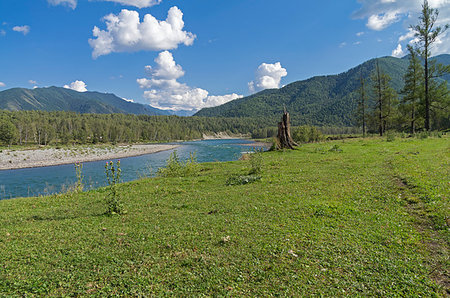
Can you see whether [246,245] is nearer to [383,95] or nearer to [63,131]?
[383,95]

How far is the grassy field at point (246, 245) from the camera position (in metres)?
4.35

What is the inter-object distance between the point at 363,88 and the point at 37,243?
6073 centimetres

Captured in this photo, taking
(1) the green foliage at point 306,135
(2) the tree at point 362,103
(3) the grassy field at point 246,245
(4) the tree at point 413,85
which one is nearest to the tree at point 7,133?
(1) the green foliage at point 306,135

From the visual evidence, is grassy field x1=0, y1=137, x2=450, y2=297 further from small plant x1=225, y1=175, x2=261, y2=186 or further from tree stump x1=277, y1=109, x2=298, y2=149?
tree stump x1=277, y1=109, x2=298, y2=149

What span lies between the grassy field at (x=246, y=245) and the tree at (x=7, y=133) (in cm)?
11880

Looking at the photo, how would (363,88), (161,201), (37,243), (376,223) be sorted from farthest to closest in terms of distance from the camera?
(363,88) → (161,201) → (376,223) → (37,243)

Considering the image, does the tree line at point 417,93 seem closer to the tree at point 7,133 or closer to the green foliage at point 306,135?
the green foliage at point 306,135

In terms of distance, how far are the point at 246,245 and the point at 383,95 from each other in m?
52.7

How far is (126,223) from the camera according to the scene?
7598 millimetres

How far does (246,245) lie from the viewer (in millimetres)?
5758

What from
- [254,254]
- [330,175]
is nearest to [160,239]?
[254,254]

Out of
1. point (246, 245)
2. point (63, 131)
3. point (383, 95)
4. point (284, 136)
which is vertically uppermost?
point (383, 95)

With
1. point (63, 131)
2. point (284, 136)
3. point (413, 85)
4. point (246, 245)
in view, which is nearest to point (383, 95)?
point (413, 85)

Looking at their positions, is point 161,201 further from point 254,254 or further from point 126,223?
point 254,254
